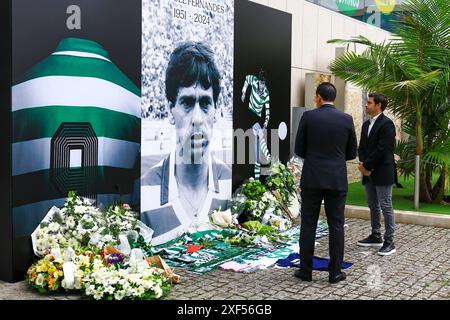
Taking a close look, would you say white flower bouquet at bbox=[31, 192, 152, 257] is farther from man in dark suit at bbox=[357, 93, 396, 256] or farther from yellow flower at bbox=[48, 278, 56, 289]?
man in dark suit at bbox=[357, 93, 396, 256]

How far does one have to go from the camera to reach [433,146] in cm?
1001

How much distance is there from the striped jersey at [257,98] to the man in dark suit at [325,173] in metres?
3.01

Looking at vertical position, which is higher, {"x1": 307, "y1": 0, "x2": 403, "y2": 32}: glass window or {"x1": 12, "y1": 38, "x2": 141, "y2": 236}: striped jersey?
{"x1": 307, "y1": 0, "x2": 403, "y2": 32}: glass window

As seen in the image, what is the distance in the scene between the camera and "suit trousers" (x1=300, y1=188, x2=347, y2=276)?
5.64 m

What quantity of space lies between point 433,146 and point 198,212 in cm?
474

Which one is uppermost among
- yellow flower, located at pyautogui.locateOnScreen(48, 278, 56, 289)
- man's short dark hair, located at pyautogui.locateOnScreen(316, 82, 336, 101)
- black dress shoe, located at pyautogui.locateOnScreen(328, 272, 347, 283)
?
man's short dark hair, located at pyautogui.locateOnScreen(316, 82, 336, 101)

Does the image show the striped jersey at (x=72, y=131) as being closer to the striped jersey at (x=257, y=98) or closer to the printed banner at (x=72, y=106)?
the printed banner at (x=72, y=106)

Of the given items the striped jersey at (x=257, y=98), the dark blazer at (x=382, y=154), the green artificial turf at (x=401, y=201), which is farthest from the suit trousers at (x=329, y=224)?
the green artificial turf at (x=401, y=201)

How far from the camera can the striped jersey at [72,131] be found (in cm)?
533

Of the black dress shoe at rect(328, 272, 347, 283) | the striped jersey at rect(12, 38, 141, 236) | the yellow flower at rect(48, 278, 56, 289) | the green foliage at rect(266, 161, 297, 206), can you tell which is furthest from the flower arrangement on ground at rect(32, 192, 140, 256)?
the green foliage at rect(266, 161, 297, 206)

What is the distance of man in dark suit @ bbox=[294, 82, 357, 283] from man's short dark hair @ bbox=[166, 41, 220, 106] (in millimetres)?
2057

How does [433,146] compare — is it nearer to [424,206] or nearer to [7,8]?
[424,206]

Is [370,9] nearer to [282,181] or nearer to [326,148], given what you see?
[282,181]

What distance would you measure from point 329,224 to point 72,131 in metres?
2.75
